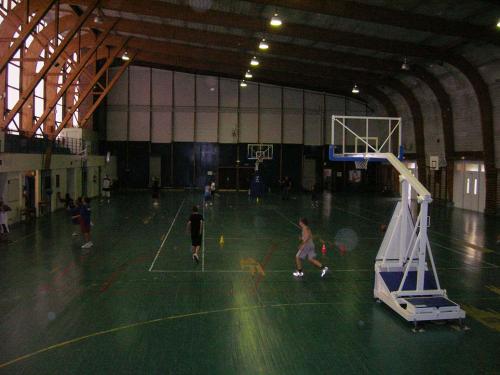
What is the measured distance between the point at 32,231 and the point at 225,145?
29429 mm

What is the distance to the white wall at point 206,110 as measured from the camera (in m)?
47.8

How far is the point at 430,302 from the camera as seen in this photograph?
382 inches

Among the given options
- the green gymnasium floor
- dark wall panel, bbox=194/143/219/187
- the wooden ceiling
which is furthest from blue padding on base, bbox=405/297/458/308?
dark wall panel, bbox=194/143/219/187

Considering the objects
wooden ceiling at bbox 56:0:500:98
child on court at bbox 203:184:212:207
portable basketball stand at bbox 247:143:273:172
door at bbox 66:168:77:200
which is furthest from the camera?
portable basketball stand at bbox 247:143:273:172

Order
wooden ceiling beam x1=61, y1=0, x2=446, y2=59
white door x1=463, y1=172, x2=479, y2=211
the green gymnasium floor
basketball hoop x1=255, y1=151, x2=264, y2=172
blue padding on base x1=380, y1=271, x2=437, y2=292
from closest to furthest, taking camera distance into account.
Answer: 1. the green gymnasium floor
2. blue padding on base x1=380, y1=271, x2=437, y2=292
3. wooden ceiling beam x1=61, y1=0, x2=446, y2=59
4. white door x1=463, y1=172, x2=479, y2=211
5. basketball hoop x1=255, y1=151, x2=264, y2=172

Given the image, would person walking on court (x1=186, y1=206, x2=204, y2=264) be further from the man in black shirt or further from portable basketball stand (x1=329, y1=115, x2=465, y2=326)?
portable basketball stand (x1=329, y1=115, x2=465, y2=326)

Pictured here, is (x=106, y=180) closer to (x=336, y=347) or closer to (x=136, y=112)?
(x=136, y=112)

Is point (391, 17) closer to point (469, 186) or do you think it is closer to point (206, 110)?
point (469, 186)

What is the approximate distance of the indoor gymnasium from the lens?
872 cm

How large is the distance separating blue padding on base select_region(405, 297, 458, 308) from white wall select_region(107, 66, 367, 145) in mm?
40085

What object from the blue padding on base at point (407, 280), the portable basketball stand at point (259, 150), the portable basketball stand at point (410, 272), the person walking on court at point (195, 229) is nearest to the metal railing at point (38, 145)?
the person walking on court at point (195, 229)

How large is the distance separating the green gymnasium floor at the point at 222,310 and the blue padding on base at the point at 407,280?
23.4 inches

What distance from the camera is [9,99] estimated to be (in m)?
29.0

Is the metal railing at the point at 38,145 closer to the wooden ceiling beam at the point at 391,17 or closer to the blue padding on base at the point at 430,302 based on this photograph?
the wooden ceiling beam at the point at 391,17
